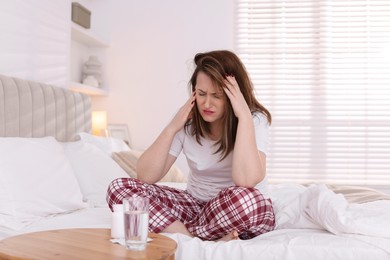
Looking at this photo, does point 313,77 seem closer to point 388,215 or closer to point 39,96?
point 39,96

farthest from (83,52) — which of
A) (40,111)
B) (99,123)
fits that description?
(40,111)

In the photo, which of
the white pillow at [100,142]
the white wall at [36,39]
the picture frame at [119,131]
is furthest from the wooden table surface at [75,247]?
the picture frame at [119,131]

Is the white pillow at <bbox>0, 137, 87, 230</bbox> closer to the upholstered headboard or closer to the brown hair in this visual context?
the upholstered headboard

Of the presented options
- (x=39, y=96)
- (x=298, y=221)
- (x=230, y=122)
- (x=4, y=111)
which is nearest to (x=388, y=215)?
(x=298, y=221)

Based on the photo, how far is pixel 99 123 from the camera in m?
4.47

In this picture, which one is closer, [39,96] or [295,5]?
[39,96]

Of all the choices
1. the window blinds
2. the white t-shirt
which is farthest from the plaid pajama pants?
the window blinds

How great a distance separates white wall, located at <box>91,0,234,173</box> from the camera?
4.82 meters

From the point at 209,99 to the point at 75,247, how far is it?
2.76 ft

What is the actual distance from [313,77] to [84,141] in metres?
2.34

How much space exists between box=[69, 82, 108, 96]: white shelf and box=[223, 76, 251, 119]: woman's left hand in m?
2.06

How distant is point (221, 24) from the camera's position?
15.8 feet

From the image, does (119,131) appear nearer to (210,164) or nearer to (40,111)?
(40,111)

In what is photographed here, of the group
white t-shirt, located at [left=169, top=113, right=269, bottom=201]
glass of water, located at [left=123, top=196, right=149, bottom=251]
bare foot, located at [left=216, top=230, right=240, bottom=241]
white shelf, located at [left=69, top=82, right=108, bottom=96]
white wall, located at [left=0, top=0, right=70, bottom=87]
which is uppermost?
white wall, located at [left=0, top=0, right=70, bottom=87]
